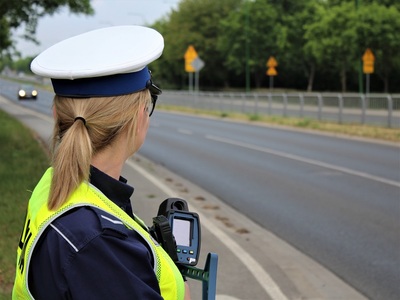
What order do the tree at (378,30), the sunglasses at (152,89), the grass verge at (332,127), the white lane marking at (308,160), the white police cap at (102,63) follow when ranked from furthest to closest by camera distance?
the tree at (378,30) → the grass verge at (332,127) → the white lane marking at (308,160) → the sunglasses at (152,89) → the white police cap at (102,63)

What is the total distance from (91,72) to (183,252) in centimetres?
62

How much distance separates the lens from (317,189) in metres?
10.1

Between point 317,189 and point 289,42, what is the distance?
52.4m

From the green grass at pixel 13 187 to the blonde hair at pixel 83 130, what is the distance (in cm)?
73

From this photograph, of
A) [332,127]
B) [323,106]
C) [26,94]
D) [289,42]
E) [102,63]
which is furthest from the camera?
[289,42]

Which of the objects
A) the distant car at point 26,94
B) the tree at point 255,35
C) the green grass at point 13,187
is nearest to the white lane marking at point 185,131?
the distant car at point 26,94

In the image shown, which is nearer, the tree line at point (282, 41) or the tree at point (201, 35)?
the tree line at point (282, 41)

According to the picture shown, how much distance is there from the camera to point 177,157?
577 inches

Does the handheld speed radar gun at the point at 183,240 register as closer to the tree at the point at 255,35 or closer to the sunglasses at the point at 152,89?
the sunglasses at the point at 152,89

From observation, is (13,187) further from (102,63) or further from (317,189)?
(102,63)

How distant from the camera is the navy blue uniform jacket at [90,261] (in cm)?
121

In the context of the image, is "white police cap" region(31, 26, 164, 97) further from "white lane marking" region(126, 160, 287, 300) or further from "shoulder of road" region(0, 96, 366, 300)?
"white lane marking" region(126, 160, 287, 300)

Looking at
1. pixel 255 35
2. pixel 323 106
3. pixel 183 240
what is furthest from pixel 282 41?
pixel 183 240

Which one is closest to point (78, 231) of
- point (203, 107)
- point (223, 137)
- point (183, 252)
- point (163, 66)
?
point (183, 252)
